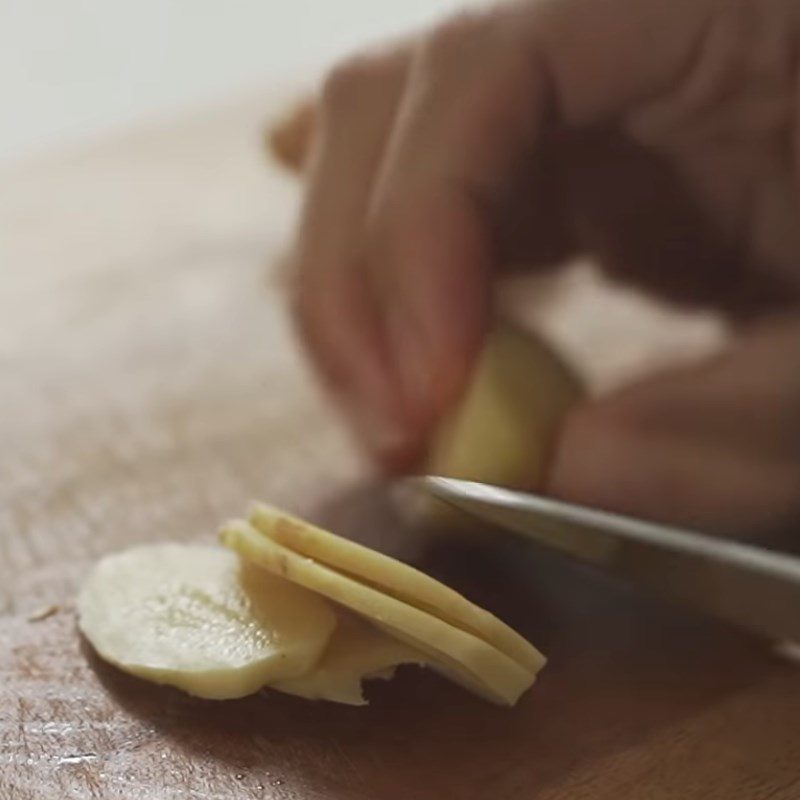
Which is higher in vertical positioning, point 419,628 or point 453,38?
point 453,38

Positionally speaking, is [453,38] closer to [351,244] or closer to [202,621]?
[351,244]

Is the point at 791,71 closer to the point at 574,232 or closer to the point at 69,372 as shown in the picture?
the point at 574,232

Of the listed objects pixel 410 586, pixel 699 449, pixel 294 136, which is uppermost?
pixel 294 136

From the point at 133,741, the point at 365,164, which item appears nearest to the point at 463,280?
the point at 365,164

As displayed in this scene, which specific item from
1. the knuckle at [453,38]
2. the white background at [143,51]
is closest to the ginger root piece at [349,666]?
the knuckle at [453,38]

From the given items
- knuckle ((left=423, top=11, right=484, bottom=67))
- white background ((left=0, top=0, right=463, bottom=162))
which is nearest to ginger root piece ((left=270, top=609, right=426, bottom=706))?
knuckle ((left=423, top=11, right=484, bottom=67))

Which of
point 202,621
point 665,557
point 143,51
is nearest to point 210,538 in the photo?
point 202,621

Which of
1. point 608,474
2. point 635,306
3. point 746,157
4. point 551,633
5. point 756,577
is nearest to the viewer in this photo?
point 756,577

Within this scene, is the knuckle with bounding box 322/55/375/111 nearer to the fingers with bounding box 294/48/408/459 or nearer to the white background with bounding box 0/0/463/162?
the fingers with bounding box 294/48/408/459
